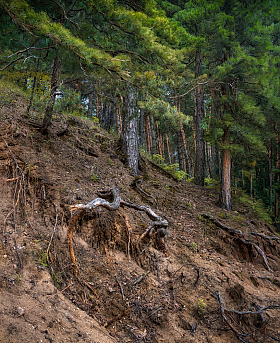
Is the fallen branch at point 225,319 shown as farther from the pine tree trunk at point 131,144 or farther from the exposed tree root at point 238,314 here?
the pine tree trunk at point 131,144

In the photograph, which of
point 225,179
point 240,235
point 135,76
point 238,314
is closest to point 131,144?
point 135,76

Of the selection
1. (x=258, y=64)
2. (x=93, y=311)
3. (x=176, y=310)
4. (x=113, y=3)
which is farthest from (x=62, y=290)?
(x=258, y=64)

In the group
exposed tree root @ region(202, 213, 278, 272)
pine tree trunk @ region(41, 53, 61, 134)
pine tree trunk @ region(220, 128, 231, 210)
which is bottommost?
exposed tree root @ region(202, 213, 278, 272)

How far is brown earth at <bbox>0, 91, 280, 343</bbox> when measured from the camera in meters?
3.32

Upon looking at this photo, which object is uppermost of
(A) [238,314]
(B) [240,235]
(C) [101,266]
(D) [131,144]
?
(D) [131,144]

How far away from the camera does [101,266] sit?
4.48 m

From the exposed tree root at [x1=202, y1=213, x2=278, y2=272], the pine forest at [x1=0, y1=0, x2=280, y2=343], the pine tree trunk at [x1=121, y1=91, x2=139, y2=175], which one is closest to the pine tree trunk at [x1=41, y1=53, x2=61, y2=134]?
the pine forest at [x1=0, y1=0, x2=280, y2=343]

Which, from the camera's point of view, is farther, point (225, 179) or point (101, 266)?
point (225, 179)

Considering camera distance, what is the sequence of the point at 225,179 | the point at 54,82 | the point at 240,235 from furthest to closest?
the point at 225,179
the point at 240,235
the point at 54,82

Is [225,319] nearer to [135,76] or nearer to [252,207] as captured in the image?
[135,76]

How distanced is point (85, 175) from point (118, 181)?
1137 millimetres

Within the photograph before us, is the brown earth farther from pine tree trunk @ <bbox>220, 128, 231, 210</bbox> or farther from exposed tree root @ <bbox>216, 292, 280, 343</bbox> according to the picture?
pine tree trunk @ <bbox>220, 128, 231, 210</bbox>

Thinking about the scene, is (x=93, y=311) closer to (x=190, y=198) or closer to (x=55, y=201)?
(x=55, y=201)

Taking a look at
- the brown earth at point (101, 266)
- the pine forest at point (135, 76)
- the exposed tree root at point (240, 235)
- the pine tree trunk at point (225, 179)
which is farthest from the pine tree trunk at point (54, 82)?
the pine tree trunk at point (225, 179)
